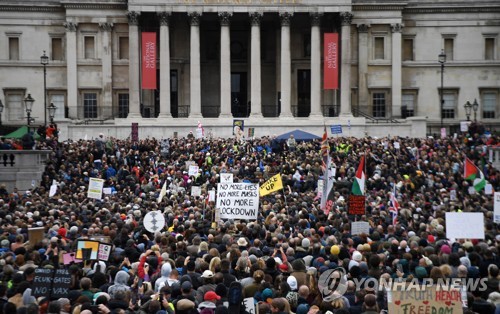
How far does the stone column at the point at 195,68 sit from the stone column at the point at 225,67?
1623 mm

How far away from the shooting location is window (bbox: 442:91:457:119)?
230 feet

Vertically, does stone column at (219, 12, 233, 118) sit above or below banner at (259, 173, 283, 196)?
above

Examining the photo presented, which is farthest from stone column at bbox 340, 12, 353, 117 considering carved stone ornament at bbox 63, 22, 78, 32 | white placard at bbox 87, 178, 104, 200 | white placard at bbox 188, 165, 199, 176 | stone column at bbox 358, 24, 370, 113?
white placard at bbox 87, 178, 104, 200

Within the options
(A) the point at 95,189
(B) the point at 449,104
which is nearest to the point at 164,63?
(B) the point at 449,104

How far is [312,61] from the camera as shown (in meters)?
65.1

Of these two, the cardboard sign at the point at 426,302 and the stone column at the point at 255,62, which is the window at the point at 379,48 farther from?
the cardboard sign at the point at 426,302

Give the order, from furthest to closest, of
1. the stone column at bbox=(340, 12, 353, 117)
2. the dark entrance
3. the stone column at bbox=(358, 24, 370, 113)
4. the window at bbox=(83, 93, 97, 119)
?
the dark entrance → the stone column at bbox=(358, 24, 370, 113) → the window at bbox=(83, 93, 97, 119) → the stone column at bbox=(340, 12, 353, 117)

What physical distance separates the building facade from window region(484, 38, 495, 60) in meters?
0.08

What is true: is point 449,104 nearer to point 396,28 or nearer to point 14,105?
point 396,28

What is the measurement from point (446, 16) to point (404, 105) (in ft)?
24.7

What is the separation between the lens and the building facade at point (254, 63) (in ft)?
211

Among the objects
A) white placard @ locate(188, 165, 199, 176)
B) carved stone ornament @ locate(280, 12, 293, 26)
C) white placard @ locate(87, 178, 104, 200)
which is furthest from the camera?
carved stone ornament @ locate(280, 12, 293, 26)

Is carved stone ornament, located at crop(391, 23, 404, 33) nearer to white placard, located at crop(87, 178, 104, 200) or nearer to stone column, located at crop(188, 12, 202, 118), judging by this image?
stone column, located at crop(188, 12, 202, 118)

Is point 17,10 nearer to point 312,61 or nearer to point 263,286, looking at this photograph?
point 312,61
